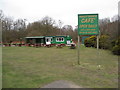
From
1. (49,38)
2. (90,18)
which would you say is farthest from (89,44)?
(90,18)

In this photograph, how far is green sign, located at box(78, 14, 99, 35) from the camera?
248 inches

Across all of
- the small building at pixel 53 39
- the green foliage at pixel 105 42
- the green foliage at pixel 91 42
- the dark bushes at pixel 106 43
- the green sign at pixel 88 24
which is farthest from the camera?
the small building at pixel 53 39

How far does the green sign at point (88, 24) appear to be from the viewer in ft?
20.6

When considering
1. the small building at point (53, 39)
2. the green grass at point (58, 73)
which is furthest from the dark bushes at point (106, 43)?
the small building at point (53, 39)

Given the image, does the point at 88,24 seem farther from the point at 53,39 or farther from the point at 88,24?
the point at 53,39

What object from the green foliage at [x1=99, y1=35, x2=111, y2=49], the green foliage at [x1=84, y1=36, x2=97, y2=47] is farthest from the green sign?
the green foliage at [x1=84, y1=36, x2=97, y2=47]

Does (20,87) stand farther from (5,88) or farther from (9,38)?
(9,38)

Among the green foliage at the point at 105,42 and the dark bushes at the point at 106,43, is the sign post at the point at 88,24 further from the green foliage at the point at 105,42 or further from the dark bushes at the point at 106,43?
the green foliage at the point at 105,42

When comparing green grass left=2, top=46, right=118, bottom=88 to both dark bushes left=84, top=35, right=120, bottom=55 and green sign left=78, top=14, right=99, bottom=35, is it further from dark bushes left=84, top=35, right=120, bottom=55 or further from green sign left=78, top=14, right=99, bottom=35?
dark bushes left=84, top=35, right=120, bottom=55

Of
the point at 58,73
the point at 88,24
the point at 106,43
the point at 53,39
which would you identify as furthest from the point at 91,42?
the point at 58,73

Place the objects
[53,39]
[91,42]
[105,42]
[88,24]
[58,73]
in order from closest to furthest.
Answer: [58,73]
[88,24]
[105,42]
[91,42]
[53,39]

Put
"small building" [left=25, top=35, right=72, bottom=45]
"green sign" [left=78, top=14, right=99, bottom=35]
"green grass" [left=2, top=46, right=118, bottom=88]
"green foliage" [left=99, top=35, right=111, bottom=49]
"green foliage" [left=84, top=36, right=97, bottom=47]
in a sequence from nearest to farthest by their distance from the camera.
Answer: "green grass" [left=2, top=46, right=118, bottom=88] < "green sign" [left=78, top=14, right=99, bottom=35] < "green foliage" [left=99, top=35, right=111, bottom=49] < "green foliage" [left=84, top=36, right=97, bottom=47] < "small building" [left=25, top=35, right=72, bottom=45]

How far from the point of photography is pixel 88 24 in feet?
20.9

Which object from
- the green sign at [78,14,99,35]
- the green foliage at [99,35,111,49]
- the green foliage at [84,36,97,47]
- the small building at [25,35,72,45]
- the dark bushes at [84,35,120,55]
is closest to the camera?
the green sign at [78,14,99,35]
